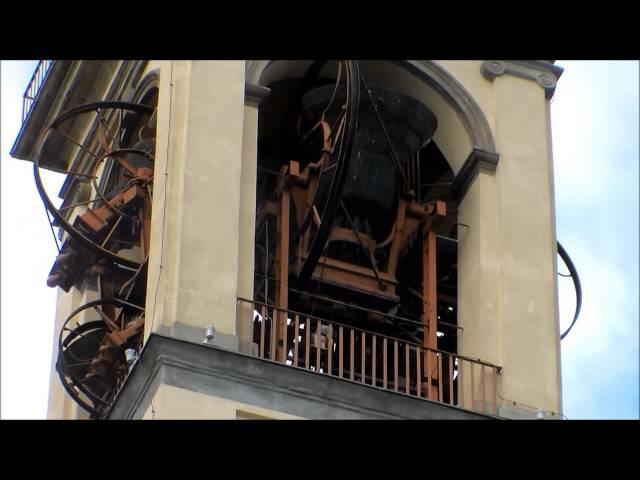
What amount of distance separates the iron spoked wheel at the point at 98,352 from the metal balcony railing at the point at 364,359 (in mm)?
1541

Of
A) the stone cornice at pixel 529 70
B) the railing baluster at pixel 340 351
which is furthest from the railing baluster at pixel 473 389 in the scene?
the stone cornice at pixel 529 70

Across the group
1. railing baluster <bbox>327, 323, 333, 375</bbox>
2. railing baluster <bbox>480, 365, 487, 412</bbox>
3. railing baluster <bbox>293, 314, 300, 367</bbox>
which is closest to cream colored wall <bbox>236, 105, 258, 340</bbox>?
railing baluster <bbox>293, 314, 300, 367</bbox>

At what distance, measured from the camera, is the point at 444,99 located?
1013 inches

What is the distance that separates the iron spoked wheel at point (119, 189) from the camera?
2473cm

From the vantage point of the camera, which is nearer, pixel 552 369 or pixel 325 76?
pixel 552 369

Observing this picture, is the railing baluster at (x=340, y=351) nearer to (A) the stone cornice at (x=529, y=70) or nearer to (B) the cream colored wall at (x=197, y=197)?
(B) the cream colored wall at (x=197, y=197)

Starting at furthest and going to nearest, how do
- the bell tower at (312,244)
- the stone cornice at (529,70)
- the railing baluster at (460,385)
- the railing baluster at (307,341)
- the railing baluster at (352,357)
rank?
the stone cornice at (529,70) < the railing baluster at (460,385) < the railing baluster at (352,357) < the railing baluster at (307,341) < the bell tower at (312,244)

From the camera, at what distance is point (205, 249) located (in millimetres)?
22750

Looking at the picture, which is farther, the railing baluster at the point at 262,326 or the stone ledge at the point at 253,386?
the railing baluster at the point at 262,326
